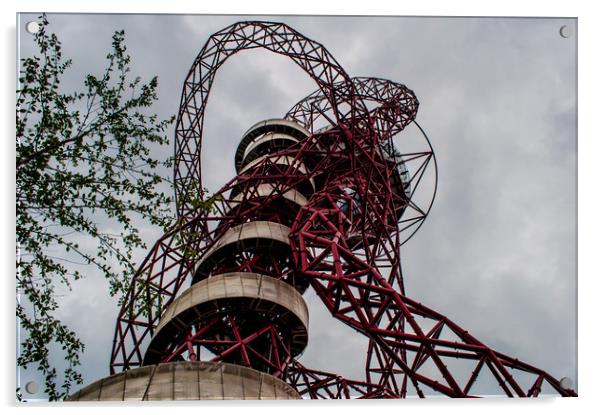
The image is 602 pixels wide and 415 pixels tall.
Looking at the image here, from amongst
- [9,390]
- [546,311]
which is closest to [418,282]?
[546,311]

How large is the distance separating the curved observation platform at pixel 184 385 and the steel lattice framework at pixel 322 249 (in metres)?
2.21

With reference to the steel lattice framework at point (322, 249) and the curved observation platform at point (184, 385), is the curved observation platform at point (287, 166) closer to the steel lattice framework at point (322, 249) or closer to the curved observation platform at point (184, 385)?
the steel lattice framework at point (322, 249)

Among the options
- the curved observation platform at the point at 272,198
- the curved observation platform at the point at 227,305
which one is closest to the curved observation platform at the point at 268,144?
the curved observation platform at the point at 272,198

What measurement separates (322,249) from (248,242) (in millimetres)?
3232

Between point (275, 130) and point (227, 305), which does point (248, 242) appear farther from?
point (275, 130)

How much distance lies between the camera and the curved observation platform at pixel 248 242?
2758cm

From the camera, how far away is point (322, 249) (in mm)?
27172

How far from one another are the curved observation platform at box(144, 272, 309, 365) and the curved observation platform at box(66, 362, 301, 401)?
620 cm

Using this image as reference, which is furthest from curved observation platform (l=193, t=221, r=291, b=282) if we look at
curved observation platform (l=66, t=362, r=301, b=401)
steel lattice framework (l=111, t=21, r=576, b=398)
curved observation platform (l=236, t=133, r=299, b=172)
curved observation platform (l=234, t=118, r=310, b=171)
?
curved observation platform (l=234, t=118, r=310, b=171)

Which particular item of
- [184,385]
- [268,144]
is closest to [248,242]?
[184,385]

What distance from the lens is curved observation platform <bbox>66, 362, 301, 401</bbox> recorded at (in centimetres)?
1496

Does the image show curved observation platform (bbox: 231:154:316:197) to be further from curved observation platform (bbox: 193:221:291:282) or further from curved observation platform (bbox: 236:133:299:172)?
curved observation platform (bbox: 193:221:291:282)

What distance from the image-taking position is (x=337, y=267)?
2153cm
